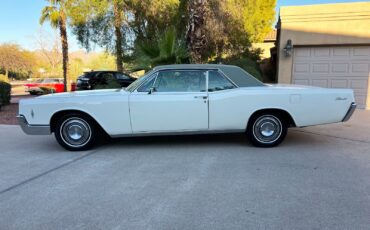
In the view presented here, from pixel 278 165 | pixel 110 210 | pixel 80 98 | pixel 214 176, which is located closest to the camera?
pixel 110 210

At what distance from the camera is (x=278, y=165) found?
4.79 meters

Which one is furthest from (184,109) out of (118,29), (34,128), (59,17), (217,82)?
(59,17)

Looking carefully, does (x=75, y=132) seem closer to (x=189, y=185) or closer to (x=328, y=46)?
(x=189, y=185)

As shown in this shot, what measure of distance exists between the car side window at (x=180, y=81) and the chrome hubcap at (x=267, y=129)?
4.11 ft

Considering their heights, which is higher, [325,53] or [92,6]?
[92,6]

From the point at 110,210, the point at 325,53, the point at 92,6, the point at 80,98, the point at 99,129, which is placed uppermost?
the point at 92,6

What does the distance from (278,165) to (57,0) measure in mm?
17367

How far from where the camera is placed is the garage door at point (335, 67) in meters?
10.8

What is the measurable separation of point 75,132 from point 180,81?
87.0 inches

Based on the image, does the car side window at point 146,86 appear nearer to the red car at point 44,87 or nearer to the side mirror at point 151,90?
the side mirror at point 151,90

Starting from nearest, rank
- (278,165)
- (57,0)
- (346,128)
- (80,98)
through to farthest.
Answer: (278,165)
(80,98)
(346,128)
(57,0)

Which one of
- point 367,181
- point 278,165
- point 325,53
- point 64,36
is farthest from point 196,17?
point 64,36

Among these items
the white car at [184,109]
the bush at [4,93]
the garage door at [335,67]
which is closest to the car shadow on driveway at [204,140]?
the white car at [184,109]

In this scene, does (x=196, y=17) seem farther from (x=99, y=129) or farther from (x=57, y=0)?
(x=57, y=0)
